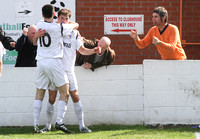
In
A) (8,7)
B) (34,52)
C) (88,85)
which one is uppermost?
(8,7)

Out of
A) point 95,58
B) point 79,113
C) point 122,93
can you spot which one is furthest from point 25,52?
point 122,93

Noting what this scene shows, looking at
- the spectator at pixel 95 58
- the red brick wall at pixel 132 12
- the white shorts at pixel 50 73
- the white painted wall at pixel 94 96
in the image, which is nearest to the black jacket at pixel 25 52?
the white painted wall at pixel 94 96

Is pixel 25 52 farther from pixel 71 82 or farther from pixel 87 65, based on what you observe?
pixel 71 82

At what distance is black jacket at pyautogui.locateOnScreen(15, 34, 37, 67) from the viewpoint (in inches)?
336

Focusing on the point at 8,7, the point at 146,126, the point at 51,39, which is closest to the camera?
the point at 51,39

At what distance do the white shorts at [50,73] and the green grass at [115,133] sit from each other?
0.76m

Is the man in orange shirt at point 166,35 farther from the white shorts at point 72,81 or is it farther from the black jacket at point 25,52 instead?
the black jacket at point 25,52

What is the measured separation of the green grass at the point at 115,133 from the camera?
735 centimetres

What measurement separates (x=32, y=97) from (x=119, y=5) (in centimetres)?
379

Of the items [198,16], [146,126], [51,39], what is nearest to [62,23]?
[51,39]

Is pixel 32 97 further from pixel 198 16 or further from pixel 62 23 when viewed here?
pixel 198 16

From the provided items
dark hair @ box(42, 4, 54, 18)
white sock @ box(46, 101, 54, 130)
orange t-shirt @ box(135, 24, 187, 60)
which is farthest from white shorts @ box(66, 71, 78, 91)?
orange t-shirt @ box(135, 24, 187, 60)

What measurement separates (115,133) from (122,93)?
1.11 metres

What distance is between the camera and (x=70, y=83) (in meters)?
7.95
